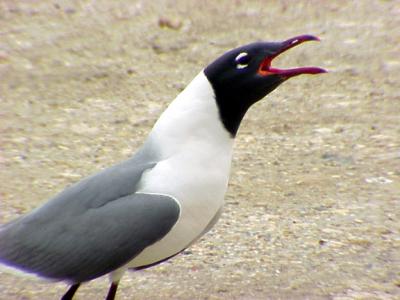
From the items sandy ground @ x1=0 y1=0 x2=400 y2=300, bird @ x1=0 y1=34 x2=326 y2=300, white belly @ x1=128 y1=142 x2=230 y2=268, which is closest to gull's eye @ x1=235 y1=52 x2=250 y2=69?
bird @ x1=0 y1=34 x2=326 y2=300

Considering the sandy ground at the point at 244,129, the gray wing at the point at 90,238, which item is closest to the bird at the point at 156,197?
the gray wing at the point at 90,238

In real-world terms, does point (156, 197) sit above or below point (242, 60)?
below

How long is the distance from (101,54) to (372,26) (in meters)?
2.14

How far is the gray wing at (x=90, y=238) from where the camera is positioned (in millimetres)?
3271

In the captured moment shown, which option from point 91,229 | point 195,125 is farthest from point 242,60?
point 91,229

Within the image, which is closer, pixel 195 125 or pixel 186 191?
pixel 186 191

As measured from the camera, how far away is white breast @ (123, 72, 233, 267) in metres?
3.32

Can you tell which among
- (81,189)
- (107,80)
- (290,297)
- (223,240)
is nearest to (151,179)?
(81,189)

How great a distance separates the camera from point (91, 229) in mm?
3322

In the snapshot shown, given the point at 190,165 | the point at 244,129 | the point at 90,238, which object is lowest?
the point at 244,129

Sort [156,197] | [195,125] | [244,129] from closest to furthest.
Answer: [156,197] < [195,125] < [244,129]

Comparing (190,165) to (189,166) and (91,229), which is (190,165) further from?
(91,229)

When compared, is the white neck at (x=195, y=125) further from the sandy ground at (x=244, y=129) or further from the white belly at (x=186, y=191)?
the sandy ground at (x=244, y=129)

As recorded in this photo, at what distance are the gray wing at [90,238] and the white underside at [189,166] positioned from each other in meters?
0.06
